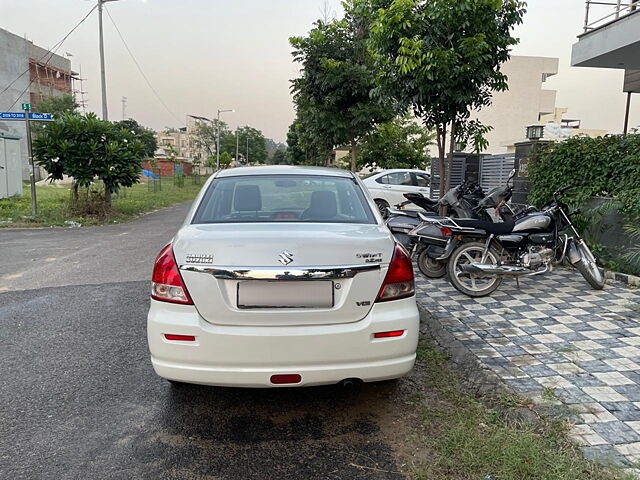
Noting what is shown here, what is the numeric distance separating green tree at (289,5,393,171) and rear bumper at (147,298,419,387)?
13832 millimetres

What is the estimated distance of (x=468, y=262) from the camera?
5.53 m

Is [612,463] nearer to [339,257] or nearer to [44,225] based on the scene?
[339,257]

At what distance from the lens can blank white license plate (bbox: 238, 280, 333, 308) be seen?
2.62m

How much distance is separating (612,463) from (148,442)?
2475 millimetres

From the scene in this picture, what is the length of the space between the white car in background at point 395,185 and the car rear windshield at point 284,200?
975 cm

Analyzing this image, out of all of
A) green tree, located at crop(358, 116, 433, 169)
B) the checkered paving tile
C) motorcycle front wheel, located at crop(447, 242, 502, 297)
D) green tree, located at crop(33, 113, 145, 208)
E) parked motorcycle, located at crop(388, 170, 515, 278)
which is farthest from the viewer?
green tree, located at crop(358, 116, 433, 169)

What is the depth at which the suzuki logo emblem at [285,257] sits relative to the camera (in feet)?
8.59

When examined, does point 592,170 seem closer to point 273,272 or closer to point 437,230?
point 437,230

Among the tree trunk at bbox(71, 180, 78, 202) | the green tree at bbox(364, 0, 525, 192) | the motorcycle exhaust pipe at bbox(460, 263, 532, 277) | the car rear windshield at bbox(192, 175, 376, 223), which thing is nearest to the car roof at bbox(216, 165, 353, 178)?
the car rear windshield at bbox(192, 175, 376, 223)

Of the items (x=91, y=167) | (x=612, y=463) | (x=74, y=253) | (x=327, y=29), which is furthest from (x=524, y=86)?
(x=612, y=463)

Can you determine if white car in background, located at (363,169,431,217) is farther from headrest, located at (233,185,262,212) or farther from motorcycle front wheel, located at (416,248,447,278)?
headrest, located at (233,185,262,212)

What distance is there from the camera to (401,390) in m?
3.42

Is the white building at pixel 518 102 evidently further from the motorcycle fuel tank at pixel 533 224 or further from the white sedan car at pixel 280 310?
the white sedan car at pixel 280 310

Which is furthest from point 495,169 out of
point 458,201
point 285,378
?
point 285,378
